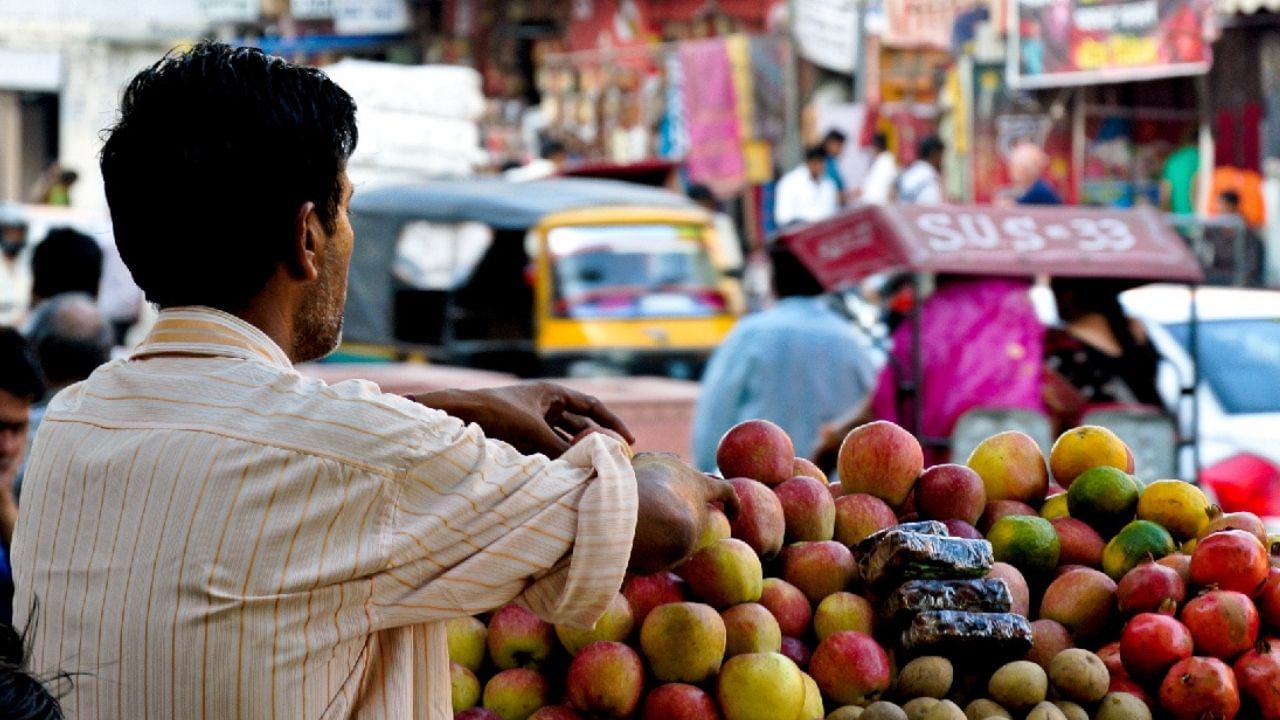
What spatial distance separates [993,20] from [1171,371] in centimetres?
1092

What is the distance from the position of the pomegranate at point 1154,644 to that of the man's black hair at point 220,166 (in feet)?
4.54

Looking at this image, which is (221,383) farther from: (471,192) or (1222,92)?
(1222,92)

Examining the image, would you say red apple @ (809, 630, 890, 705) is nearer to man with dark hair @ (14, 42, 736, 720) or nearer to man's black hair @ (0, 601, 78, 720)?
man with dark hair @ (14, 42, 736, 720)

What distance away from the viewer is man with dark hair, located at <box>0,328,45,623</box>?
3.68 meters

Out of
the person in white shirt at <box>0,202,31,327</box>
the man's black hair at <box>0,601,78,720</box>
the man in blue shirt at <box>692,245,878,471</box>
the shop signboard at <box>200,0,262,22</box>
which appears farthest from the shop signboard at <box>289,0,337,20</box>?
the man's black hair at <box>0,601,78,720</box>

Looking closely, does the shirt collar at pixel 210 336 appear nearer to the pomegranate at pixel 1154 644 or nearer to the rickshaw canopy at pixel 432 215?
the pomegranate at pixel 1154 644

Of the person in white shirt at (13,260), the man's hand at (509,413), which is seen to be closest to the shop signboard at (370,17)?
the person in white shirt at (13,260)

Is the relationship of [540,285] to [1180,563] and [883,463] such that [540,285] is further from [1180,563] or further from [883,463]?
[1180,563]

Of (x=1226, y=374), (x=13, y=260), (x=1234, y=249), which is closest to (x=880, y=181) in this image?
(x=1234, y=249)

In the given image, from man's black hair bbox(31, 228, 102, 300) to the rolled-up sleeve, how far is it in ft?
16.6

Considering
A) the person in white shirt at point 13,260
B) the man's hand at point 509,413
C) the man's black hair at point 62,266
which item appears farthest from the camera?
the person in white shirt at point 13,260

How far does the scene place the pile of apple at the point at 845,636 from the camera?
2510mm

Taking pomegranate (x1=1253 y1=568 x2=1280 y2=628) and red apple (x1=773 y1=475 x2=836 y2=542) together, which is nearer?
pomegranate (x1=1253 y1=568 x2=1280 y2=628)

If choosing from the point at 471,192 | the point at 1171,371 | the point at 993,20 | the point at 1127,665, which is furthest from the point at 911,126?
the point at 1127,665
